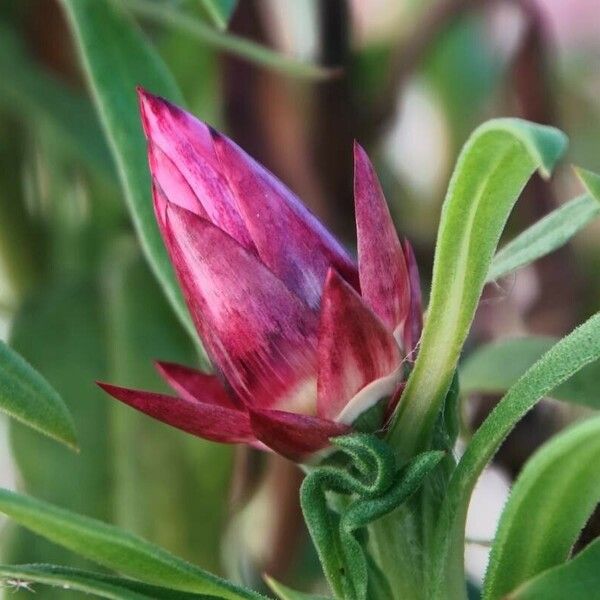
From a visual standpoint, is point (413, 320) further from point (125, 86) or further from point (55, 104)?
point (55, 104)

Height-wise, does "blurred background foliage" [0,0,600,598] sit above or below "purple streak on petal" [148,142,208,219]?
above

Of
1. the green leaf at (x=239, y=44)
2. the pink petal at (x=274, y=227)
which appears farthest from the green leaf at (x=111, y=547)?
the green leaf at (x=239, y=44)

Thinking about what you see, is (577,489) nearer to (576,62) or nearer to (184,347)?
(184,347)

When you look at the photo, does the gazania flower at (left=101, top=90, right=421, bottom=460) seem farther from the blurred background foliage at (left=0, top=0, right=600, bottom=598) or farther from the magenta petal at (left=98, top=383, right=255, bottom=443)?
the blurred background foliage at (left=0, top=0, right=600, bottom=598)

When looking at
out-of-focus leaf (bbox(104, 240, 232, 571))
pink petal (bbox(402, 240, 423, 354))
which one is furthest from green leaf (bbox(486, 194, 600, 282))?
out-of-focus leaf (bbox(104, 240, 232, 571))

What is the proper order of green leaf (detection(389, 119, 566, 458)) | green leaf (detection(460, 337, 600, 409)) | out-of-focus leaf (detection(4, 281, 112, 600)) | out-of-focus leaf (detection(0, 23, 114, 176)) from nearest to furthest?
green leaf (detection(389, 119, 566, 458)), green leaf (detection(460, 337, 600, 409)), out-of-focus leaf (detection(4, 281, 112, 600)), out-of-focus leaf (detection(0, 23, 114, 176))

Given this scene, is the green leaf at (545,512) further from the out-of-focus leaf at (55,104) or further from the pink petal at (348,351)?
the out-of-focus leaf at (55,104)

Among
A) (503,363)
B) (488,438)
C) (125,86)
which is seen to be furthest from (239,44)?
(488,438)
